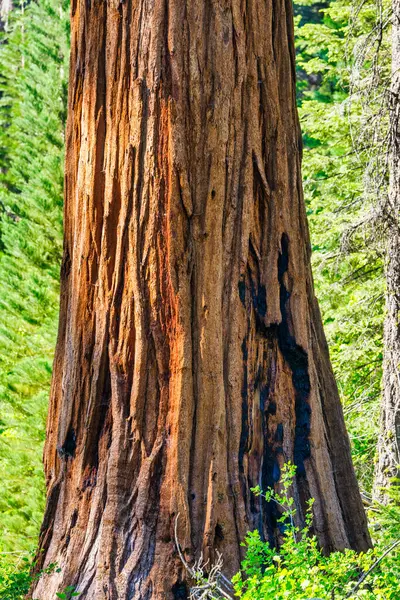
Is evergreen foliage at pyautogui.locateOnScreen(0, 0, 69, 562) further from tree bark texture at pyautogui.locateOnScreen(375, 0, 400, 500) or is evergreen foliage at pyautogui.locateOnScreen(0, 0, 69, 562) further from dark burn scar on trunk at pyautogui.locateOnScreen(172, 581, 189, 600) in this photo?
dark burn scar on trunk at pyautogui.locateOnScreen(172, 581, 189, 600)

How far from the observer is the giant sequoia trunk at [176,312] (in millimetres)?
3895

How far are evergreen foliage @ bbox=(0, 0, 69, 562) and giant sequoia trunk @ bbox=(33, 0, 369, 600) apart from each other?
6801 millimetres

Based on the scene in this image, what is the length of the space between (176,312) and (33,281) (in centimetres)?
768

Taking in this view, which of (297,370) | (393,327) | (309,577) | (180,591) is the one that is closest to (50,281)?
(393,327)

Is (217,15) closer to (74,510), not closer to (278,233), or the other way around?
(278,233)

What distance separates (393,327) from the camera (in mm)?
8094

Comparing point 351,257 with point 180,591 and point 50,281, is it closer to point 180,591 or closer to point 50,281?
point 50,281

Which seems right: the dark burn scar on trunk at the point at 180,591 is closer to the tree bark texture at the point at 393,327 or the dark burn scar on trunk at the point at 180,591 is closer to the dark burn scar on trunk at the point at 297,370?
the dark burn scar on trunk at the point at 297,370

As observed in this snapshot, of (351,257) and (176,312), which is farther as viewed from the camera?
(351,257)

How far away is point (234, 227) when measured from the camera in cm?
412

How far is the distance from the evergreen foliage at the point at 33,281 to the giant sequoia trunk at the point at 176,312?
22.3 ft

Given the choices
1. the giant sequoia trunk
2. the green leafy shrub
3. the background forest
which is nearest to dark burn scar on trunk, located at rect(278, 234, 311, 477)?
the giant sequoia trunk

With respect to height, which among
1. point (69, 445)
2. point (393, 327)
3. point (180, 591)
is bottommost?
point (180, 591)

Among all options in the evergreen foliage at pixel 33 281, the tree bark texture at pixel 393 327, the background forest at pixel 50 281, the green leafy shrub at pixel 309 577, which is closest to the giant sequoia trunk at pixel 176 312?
the green leafy shrub at pixel 309 577
